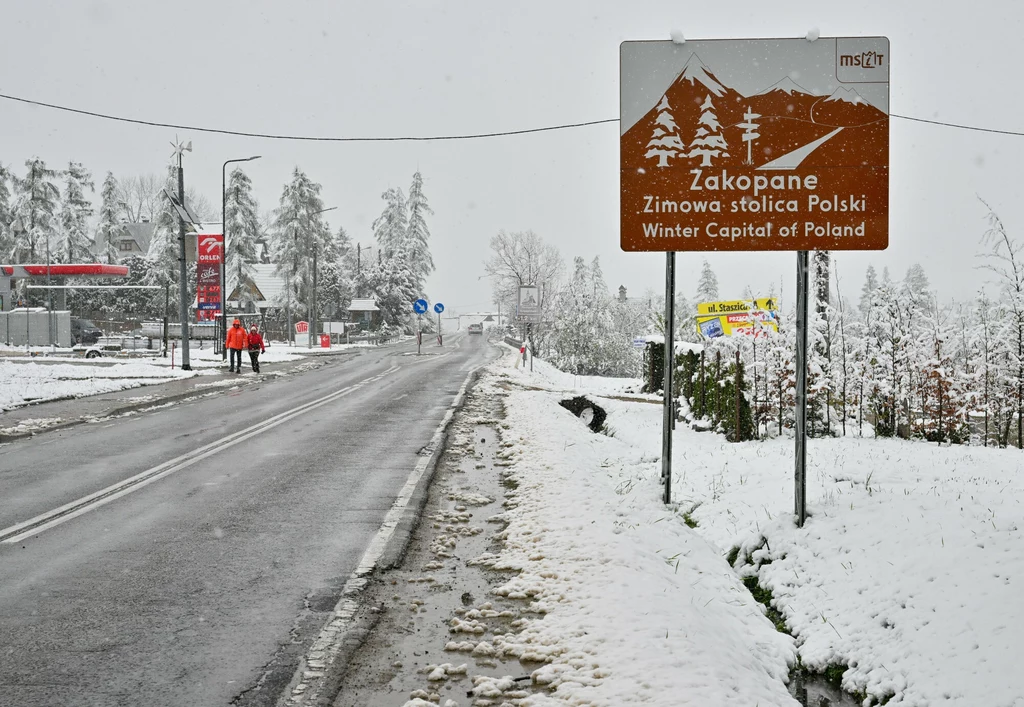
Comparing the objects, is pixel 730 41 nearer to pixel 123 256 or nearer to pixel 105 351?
pixel 105 351

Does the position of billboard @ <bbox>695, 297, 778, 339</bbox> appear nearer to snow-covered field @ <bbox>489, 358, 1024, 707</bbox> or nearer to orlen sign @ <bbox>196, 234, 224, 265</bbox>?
snow-covered field @ <bbox>489, 358, 1024, 707</bbox>

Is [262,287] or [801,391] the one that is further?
[262,287]

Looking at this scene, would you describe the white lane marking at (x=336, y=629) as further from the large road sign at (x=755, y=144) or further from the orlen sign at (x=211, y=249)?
the orlen sign at (x=211, y=249)

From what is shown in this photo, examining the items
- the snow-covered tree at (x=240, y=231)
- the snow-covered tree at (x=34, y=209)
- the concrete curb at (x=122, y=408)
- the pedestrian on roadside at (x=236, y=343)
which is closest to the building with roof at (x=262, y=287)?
the snow-covered tree at (x=240, y=231)

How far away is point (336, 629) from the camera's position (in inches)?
195

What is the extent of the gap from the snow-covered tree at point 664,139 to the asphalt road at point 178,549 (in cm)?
448

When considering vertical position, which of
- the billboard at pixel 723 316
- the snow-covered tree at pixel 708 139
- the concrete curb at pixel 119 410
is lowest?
the concrete curb at pixel 119 410

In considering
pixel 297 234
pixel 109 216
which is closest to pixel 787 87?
pixel 297 234

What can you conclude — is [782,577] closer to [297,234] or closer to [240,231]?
[297,234]

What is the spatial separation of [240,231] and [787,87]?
6439 centimetres

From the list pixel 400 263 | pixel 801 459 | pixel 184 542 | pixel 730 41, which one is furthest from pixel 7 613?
pixel 400 263

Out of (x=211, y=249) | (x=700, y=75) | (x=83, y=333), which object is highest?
(x=211, y=249)

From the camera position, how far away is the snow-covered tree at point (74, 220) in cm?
7419

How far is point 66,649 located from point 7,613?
0.87 metres
